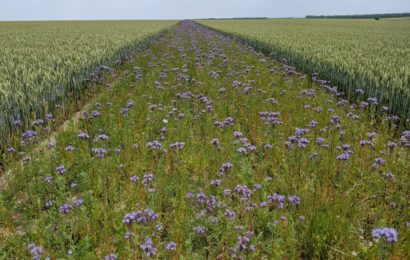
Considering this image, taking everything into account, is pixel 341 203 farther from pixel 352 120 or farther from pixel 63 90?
pixel 63 90

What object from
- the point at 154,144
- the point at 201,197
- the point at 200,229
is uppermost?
the point at 154,144

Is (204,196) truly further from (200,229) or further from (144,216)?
(144,216)

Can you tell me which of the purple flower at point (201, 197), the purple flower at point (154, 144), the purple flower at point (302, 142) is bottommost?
the purple flower at point (201, 197)

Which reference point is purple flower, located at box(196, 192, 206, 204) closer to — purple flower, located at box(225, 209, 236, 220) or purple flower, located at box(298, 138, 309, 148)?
purple flower, located at box(225, 209, 236, 220)

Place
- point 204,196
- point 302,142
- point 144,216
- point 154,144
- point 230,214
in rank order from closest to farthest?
point 144,216, point 230,214, point 204,196, point 302,142, point 154,144

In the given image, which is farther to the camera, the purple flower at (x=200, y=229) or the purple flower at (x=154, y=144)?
the purple flower at (x=154, y=144)

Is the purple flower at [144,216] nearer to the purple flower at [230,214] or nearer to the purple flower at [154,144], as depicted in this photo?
the purple flower at [230,214]

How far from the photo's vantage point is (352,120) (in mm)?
7836

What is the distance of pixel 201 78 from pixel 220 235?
829 cm

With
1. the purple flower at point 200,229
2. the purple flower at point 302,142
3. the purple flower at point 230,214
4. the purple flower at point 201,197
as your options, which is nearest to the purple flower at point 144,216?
the purple flower at point 200,229

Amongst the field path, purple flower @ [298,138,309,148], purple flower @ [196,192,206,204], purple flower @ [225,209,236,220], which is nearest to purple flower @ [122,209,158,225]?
the field path

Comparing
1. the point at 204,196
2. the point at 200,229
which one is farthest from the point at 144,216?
the point at 204,196

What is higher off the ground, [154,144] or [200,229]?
[154,144]

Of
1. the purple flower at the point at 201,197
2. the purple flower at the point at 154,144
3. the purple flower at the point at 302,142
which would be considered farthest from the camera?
the purple flower at the point at 154,144
